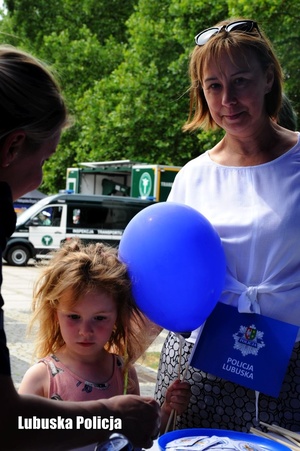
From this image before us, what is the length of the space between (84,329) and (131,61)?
67.4ft

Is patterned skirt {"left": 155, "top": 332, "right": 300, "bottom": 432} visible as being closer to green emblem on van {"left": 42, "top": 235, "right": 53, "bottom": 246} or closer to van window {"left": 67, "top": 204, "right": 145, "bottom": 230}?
green emblem on van {"left": 42, "top": 235, "right": 53, "bottom": 246}

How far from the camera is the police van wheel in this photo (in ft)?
60.8

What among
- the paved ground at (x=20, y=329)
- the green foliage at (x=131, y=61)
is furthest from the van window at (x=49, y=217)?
the green foliage at (x=131, y=61)

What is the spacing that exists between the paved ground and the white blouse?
2.16 feet

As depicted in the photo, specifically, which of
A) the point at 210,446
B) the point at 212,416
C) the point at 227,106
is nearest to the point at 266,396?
the point at 212,416

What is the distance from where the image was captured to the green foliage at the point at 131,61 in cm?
1475

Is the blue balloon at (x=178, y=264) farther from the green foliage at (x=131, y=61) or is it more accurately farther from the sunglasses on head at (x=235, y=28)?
the green foliage at (x=131, y=61)

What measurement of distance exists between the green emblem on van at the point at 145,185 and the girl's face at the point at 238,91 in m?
18.1

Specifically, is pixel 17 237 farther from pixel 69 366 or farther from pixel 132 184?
pixel 69 366

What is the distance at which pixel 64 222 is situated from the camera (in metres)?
19.2

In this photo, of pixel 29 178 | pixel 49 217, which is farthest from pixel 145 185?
pixel 29 178

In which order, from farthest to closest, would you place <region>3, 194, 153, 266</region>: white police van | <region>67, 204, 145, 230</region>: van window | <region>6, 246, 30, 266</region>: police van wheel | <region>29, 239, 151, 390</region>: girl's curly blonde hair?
1. <region>67, 204, 145, 230</region>: van window
2. <region>3, 194, 153, 266</region>: white police van
3. <region>6, 246, 30, 266</region>: police van wheel
4. <region>29, 239, 151, 390</region>: girl's curly blonde hair

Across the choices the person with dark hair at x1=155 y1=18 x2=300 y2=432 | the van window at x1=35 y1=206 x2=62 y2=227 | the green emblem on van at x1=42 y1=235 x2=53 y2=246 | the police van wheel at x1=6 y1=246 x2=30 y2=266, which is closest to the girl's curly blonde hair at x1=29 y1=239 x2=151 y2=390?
the person with dark hair at x1=155 y1=18 x2=300 y2=432

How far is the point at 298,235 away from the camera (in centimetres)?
213
